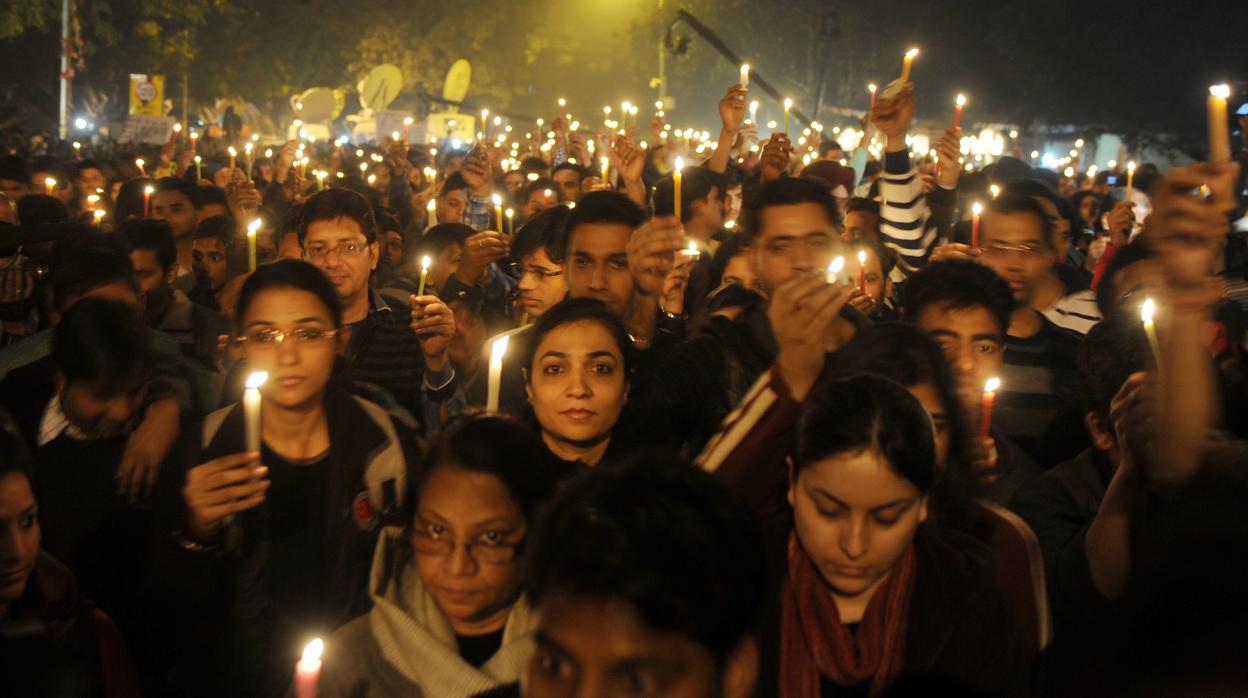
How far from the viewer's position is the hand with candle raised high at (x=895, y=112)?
19.2 ft

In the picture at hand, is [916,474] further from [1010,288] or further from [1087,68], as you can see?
[1087,68]

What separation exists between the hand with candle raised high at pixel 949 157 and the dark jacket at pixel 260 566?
487 centimetres

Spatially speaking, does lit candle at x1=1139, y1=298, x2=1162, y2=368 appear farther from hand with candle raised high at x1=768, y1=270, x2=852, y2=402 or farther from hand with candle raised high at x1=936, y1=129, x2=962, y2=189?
hand with candle raised high at x1=936, y1=129, x2=962, y2=189

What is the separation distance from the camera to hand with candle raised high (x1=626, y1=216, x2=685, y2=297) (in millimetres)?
4320

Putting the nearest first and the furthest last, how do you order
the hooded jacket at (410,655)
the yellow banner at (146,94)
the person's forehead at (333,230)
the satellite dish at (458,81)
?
the hooded jacket at (410,655), the person's forehead at (333,230), the yellow banner at (146,94), the satellite dish at (458,81)

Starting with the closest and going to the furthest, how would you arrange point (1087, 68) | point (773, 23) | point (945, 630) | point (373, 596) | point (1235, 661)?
1. point (1235, 661)
2. point (945, 630)
3. point (373, 596)
4. point (1087, 68)
5. point (773, 23)

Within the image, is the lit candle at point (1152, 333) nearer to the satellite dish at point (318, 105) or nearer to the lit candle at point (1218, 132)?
the lit candle at point (1218, 132)

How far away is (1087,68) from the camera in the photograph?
35.0 m

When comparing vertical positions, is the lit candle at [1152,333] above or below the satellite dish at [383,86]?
below

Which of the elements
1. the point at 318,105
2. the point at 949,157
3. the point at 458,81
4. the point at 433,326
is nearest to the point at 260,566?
the point at 433,326

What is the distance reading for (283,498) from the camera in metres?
3.30

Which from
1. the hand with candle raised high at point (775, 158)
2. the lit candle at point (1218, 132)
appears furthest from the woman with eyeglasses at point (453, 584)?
the hand with candle raised high at point (775, 158)

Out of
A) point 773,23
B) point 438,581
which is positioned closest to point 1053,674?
point 438,581

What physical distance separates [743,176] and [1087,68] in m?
28.8
